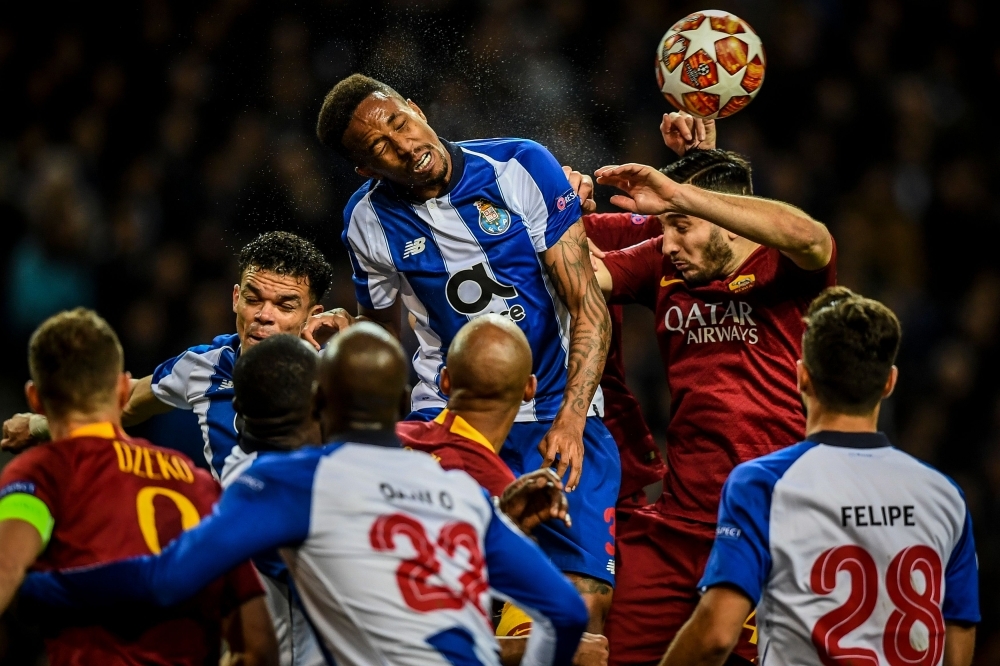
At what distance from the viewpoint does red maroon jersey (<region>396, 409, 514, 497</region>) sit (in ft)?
12.5

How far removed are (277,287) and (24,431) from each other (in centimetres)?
110

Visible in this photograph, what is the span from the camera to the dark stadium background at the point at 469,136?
8.62 m

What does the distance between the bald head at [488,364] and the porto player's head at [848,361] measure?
2.74 feet

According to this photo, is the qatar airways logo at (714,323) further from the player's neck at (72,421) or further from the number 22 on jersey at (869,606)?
the player's neck at (72,421)

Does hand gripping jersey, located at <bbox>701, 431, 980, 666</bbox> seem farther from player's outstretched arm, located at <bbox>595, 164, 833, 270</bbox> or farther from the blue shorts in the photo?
the blue shorts

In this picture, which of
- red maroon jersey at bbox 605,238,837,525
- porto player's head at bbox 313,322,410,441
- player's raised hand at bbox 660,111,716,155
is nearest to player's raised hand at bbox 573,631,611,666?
red maroon jersey at bbox 605,238,837,525

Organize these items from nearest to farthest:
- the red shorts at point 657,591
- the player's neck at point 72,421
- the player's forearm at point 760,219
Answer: the player's neck at point 72,421 < the player's forearm at point 760,219 < the red shorts at point 657,591

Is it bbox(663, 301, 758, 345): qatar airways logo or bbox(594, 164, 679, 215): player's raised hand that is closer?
bbox(594, 164, 679, 215): player's raised hand

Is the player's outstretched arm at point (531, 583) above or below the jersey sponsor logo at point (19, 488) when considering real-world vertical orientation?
below

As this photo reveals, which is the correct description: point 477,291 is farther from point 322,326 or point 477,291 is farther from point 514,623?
point 514,623

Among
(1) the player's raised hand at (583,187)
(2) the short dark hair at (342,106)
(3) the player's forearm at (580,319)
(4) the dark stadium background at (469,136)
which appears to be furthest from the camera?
(4) the dark stadium background at (469,136)

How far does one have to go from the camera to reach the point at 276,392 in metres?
3.54

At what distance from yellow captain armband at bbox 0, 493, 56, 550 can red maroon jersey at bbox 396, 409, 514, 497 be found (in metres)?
1.16

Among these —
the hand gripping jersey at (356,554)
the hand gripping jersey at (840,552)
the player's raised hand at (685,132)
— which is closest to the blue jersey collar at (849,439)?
the hand gripping jersey at (840,552)
